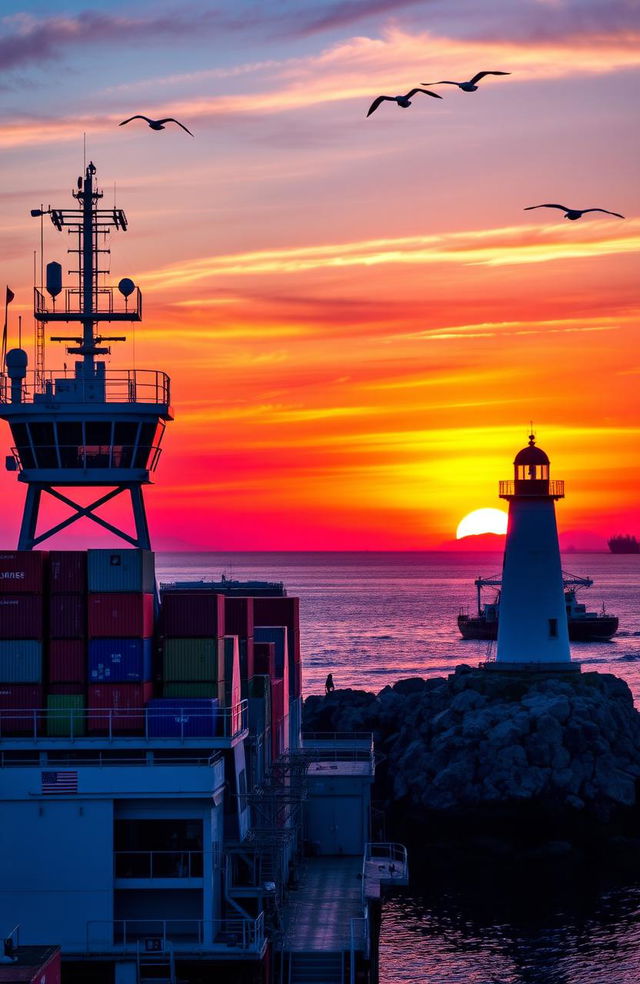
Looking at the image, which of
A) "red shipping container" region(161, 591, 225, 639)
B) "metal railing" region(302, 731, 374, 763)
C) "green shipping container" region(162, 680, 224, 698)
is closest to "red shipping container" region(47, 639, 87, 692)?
"red shipping container" region(161, 591, 225, 639)

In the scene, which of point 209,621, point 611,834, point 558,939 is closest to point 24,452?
point 209,621

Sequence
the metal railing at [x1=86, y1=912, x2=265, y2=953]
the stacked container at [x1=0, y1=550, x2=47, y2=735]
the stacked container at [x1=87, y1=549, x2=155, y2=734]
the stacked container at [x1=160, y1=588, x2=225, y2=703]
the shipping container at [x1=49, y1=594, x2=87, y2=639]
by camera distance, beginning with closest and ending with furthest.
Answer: the metal railing at [x1=86, y1=912, x2=265, y2=953], the stacked container at [x1=87, y1=549, x2=155, y2=734], the stacked container at [x1=0, y1=550, x2=47, y2=735], the shipping container at [x1=49, y1=594, x2=87, y2=639], the stacked container at [x1=160, y1=588, x2=225, y2=703]

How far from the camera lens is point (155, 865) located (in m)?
37.8

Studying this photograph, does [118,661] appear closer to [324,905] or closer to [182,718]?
[182,718]

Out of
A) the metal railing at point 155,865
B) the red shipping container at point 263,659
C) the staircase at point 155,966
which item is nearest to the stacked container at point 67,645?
the metal railing at point 155,865

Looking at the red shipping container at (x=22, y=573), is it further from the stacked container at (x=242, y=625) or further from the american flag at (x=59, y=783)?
the stacked container at (x=242, y=625)

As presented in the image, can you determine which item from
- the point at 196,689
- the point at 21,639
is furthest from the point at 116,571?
the point at 196,689

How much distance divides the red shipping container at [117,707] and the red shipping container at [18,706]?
1355mm

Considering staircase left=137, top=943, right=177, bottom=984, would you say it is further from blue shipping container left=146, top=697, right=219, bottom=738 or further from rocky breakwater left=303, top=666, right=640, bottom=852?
rocky breakwater left=303, top=666, right=640, bottom=852

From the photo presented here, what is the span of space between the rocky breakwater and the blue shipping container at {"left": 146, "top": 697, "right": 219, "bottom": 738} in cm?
3202

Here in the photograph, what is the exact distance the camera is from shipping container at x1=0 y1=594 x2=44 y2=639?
1547 inches

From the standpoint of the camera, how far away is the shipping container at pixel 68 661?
3919cm

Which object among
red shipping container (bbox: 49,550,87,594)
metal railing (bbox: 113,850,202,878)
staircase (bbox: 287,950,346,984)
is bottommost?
staircase (bbox: 287,950,346,984)

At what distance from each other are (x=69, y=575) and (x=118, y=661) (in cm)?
258
